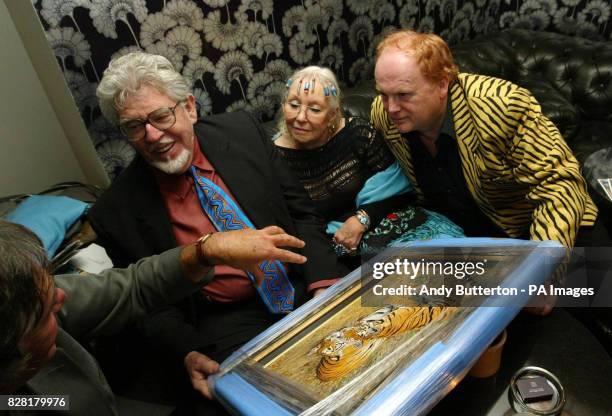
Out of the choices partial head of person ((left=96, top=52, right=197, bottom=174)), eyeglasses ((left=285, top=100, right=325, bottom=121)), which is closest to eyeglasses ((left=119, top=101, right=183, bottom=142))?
partial head of person ((left=96, top=52, right=197, bottom=174))

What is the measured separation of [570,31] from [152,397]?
376cm

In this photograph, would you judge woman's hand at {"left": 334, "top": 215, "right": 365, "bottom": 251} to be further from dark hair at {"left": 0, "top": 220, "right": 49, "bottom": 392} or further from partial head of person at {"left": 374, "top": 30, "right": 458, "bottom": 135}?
dark hair at {"left": 0, "top": 220, "right": 49, "bottom": 392}

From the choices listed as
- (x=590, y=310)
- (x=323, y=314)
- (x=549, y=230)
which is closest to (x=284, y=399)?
(x=323, y=314)

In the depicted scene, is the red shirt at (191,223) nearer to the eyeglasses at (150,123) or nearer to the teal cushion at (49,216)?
the eyeglasses at (150,123)

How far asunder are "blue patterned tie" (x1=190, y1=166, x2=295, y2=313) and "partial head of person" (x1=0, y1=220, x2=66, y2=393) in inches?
26.5

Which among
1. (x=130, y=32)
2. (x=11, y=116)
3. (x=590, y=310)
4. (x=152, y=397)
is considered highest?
(x=130, y=32)

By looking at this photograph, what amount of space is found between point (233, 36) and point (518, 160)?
1.43 m

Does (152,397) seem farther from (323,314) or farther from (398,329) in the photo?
(398,329)

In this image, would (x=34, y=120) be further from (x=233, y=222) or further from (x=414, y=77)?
(x=414, y=77)

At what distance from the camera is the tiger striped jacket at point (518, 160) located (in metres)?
1.25

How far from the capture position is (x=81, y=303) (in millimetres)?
1014

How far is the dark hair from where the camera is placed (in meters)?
0.57

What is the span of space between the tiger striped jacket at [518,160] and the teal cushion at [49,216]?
1587 millimetres

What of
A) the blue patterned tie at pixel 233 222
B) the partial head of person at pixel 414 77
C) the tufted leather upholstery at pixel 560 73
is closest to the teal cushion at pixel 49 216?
the blue patterned tie at pixel 233 222
